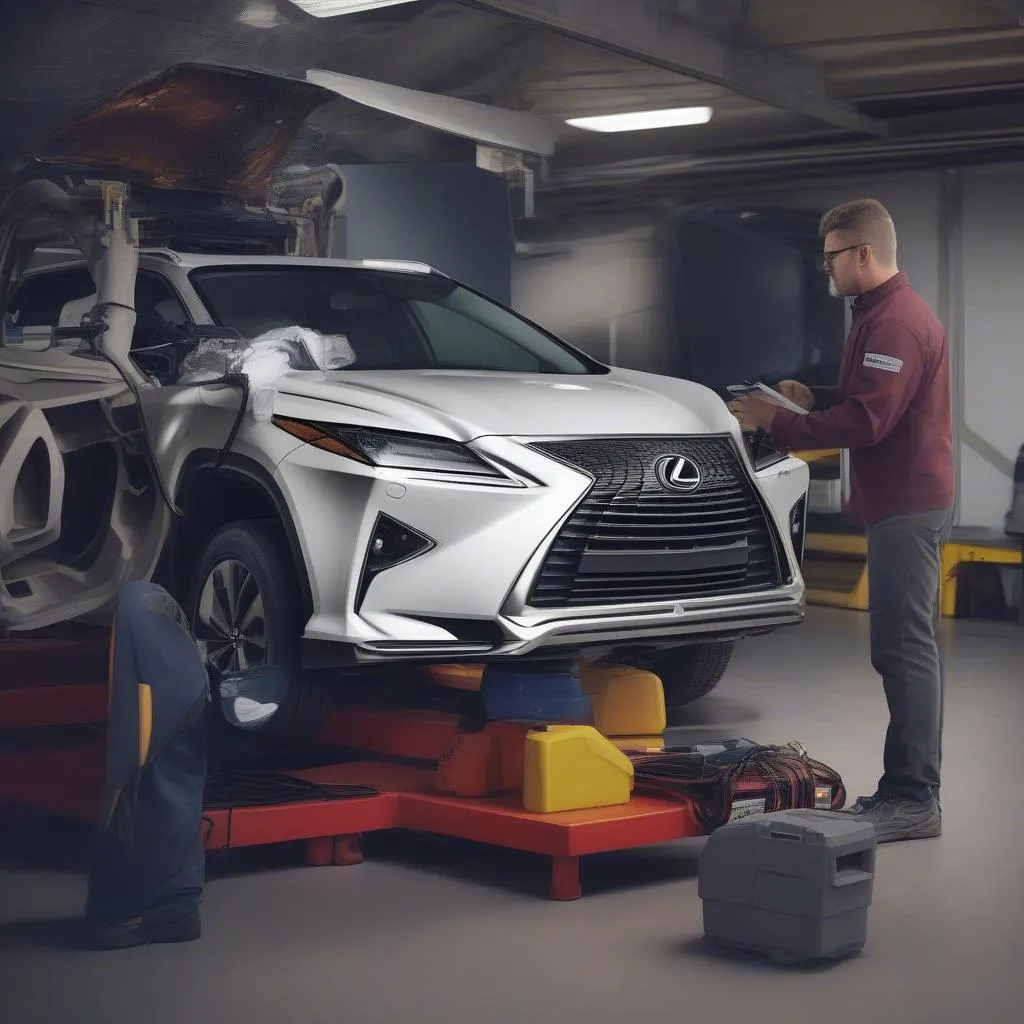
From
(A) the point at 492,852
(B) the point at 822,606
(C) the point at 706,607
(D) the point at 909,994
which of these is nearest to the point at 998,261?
(B) the point at 822,606

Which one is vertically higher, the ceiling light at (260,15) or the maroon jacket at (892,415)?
the ceiling light at (260,15)

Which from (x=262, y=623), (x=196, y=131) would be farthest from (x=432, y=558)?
(x=196, y=131)

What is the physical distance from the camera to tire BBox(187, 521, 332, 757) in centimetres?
402

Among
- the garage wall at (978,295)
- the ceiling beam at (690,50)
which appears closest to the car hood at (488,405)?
the ceiling beam at (690,50)

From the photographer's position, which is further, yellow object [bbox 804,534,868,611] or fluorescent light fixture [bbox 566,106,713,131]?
yellow object [bbox 804,534,868,611]

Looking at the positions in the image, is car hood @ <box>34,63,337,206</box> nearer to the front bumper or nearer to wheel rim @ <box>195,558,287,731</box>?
the front bumper

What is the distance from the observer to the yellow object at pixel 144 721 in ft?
10.7

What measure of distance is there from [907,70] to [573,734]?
387 centimetres

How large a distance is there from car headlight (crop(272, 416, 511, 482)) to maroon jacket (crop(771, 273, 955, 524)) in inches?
31.2

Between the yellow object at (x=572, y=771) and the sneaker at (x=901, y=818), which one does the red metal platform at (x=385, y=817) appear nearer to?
the yellow object at (x=572, y=771)

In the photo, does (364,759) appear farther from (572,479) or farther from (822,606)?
(822,606)

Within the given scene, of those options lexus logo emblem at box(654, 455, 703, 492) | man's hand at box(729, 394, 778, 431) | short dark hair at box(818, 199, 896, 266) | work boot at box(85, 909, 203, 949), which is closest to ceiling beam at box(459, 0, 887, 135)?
short dark hair at box(818, 199, 896, 266)

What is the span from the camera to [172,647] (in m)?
3.34

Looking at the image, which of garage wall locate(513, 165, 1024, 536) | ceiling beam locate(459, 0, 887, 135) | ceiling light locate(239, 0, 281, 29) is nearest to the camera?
ceiling light locate(239, 0, 281, 29)
